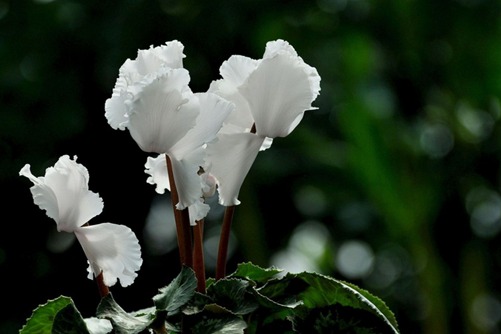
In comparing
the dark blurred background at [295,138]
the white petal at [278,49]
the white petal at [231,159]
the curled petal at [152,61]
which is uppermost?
the curled petal at [152,61]

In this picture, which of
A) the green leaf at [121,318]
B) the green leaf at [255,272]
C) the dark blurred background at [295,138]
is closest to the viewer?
the green leaf at [121,318]

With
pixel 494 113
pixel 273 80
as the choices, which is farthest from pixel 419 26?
pixel 273 80

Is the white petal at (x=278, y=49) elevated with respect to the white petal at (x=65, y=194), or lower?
elevated

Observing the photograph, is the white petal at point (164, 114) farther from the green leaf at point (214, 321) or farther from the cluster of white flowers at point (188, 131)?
the green leaf at point (214, 321)

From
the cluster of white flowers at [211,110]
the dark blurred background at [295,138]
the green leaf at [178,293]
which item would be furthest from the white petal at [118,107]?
the dark blurred background at [295,138]

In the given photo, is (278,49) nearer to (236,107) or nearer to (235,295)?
(236,107)

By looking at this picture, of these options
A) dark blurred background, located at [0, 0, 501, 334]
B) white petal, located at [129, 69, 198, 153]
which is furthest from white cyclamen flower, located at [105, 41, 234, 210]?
dark blurred background, located at [0, 0, 501, 334]

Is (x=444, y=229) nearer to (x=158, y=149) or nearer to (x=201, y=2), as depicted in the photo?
(x=201, y=2)
